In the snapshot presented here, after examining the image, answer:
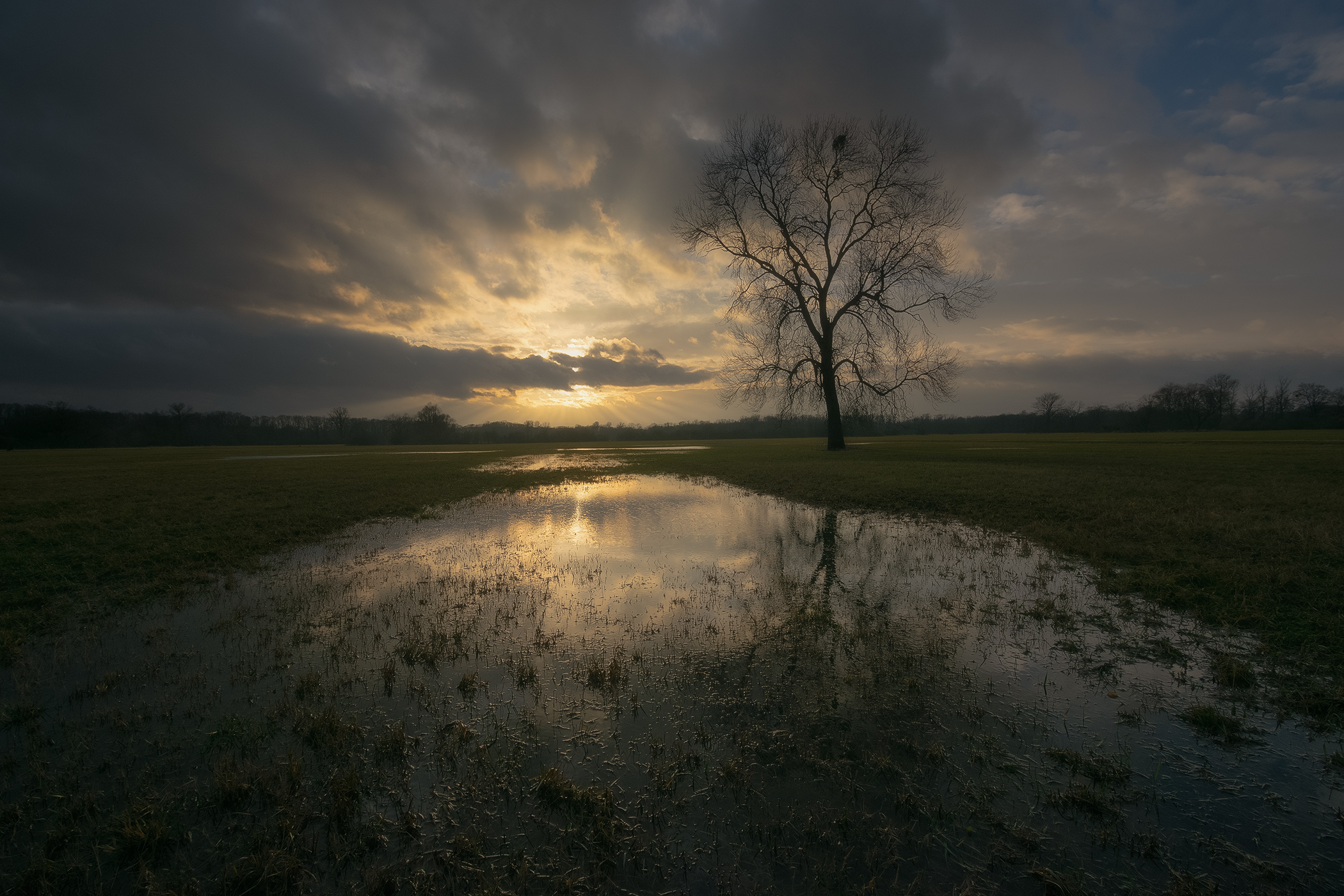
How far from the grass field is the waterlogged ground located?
1185 mm

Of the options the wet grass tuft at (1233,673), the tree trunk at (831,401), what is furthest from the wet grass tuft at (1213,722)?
the tree trunk at (831,401)

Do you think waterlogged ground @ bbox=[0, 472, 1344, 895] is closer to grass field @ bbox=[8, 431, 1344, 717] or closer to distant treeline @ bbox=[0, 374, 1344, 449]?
grass field @ bbox=[8, 431, 1344, 717]

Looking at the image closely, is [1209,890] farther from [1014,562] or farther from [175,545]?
[175,545]

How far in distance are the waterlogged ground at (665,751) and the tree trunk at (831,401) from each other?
2699 cm

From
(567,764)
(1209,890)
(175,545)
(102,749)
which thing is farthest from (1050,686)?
(175,545)

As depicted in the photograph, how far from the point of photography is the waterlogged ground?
2.88 m

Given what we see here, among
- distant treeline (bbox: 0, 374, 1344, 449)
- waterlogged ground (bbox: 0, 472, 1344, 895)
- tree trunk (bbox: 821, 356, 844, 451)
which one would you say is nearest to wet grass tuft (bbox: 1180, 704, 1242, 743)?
waterlogged ground (bbox: 0, 472, 1344, 895)

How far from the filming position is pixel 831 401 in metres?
34.0

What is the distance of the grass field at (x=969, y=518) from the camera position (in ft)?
22.3

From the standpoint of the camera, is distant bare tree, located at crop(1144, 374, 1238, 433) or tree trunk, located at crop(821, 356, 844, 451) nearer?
tree trunk, located at crop(821, 356, 844, 451)

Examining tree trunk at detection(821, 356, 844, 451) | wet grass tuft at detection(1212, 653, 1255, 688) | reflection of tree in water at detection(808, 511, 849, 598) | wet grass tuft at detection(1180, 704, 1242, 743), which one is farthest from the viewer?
tree trunk at detection(821, 356, 844, 451)

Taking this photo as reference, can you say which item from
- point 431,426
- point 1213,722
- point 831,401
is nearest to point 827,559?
point 1213,722

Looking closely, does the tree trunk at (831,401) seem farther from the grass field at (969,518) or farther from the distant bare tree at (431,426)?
the distant bare tree at (431,426)

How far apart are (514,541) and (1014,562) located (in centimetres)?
988
